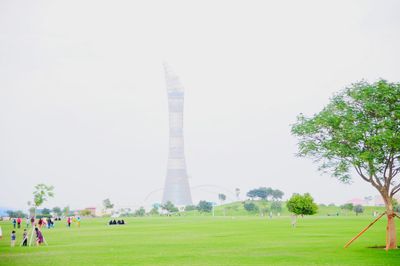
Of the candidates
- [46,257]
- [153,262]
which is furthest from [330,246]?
[46,257]

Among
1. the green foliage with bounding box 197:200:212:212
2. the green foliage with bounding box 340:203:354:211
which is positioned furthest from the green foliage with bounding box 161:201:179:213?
the green foliage with bounding box 340:203:354:211

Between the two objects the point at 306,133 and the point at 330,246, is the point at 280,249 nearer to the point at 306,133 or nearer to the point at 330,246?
the point at 330,246

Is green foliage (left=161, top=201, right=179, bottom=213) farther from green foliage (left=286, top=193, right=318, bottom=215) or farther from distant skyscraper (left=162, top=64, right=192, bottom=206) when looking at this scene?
green foliage (left=286, top=193, right=318, bottom=215)

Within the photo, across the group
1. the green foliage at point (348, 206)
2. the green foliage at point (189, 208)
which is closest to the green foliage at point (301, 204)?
the green foliage at point (348, 206)

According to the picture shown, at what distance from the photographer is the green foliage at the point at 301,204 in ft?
260

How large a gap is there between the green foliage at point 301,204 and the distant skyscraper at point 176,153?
9517 cm

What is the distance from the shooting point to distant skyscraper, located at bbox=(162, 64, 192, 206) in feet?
573

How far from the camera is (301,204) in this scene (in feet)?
261

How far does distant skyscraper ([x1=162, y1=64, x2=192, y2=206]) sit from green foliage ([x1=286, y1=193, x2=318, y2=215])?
95.2 metres

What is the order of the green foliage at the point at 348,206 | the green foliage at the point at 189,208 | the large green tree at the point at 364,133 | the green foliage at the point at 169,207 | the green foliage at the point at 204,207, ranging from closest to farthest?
1. the large green tree at the point at 364,133
2. the green foliage at the point at 169,207
3. the green foliage at the point at 348,206
4. the green foliage at the point at 189,208
5. the green foliage at the point at 204,207

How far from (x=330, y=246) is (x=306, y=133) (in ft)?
24.2

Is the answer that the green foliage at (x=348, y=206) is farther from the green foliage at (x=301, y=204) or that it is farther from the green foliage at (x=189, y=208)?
the green foliage at (x=301, y=204)

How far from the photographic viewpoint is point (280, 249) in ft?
114

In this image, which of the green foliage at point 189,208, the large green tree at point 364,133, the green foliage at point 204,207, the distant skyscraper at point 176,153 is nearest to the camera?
→ the large green tree at point 364,133
